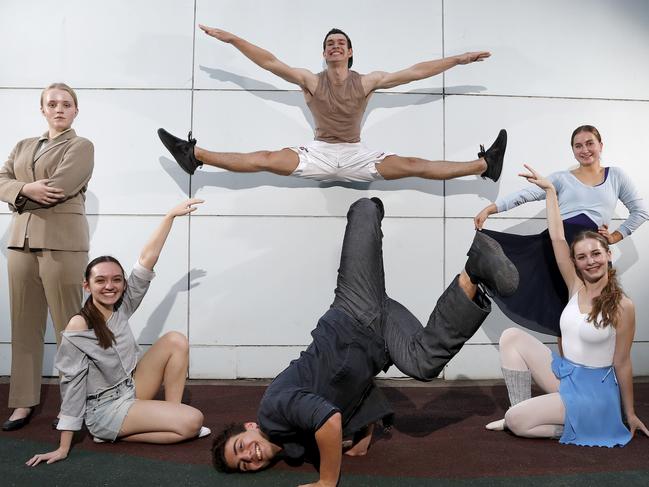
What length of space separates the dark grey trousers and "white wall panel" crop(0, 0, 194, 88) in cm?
244

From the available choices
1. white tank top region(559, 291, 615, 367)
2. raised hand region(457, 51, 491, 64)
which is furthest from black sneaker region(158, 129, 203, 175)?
white tank top region(559, 291, 615, 367)

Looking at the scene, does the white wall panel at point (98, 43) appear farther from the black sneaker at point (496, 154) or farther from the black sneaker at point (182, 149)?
the black sneaker at point (496, 154)

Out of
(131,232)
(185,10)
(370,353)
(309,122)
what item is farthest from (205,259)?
(370,353)

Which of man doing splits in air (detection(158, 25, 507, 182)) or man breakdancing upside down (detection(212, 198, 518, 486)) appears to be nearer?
man breakdancing upside down (detection(212, 198, 518, 486))

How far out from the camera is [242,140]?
4.32m

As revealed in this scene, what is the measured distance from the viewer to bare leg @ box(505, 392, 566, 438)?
9.13ft

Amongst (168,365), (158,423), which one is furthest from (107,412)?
(168,365)

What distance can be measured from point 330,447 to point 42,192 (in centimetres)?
204

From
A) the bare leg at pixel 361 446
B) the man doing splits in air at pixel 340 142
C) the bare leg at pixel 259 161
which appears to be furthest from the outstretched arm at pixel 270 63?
the bare leg at pixel 361 446

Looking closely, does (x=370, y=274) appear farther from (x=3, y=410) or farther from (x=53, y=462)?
(x=3, y=410)

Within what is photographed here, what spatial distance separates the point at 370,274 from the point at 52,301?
1.78m

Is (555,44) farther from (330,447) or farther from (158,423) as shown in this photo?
(158,423)

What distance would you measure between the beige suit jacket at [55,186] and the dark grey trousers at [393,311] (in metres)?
1.57

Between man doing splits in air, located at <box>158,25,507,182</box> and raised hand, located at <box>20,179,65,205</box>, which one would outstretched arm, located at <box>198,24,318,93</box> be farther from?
raised hand, located at <box>20,179,65,205</box>
